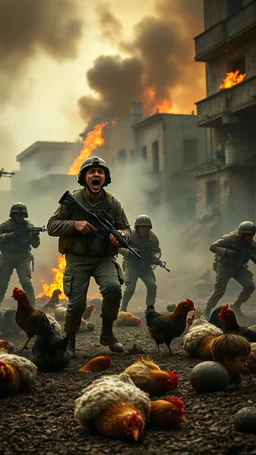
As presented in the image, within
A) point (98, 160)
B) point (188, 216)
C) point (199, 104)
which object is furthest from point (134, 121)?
point (98, 160)

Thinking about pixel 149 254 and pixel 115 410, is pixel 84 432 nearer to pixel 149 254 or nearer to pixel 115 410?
pixel 115 410

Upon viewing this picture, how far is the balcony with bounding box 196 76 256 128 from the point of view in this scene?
2647 centimetres

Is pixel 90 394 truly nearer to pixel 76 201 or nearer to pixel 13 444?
pixel 13 444

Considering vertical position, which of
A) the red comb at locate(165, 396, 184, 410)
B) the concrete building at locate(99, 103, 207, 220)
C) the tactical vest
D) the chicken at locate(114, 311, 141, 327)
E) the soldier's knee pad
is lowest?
the chicken at locate(114, 311, 141, 327)

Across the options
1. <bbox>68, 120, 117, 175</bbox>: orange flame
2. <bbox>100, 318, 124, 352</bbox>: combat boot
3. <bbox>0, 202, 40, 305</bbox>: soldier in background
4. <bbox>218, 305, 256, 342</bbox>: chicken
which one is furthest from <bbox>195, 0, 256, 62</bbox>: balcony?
<bbox>218, 305, 256, 342</bbox>: chicken

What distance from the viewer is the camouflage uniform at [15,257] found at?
40.0 ft

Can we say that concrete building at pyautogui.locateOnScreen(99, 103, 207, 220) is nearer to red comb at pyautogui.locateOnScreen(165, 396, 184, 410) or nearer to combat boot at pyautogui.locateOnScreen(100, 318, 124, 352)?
combat boot at pyautogui.locateOnScreen(100, 318, 124, 352)

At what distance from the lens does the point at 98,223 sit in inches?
279

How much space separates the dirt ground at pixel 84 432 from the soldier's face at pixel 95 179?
2.05 m

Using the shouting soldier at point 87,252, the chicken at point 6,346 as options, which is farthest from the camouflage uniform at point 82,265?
the chicken at point 6,346

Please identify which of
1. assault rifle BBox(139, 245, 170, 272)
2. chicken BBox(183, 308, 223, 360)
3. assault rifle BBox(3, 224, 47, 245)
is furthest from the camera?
assault rifle BBox(139, 245, 170, 272)

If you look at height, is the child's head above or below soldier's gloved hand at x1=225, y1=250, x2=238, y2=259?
below

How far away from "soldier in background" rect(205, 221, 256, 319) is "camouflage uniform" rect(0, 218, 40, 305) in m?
3.46

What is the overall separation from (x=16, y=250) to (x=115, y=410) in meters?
8.53
